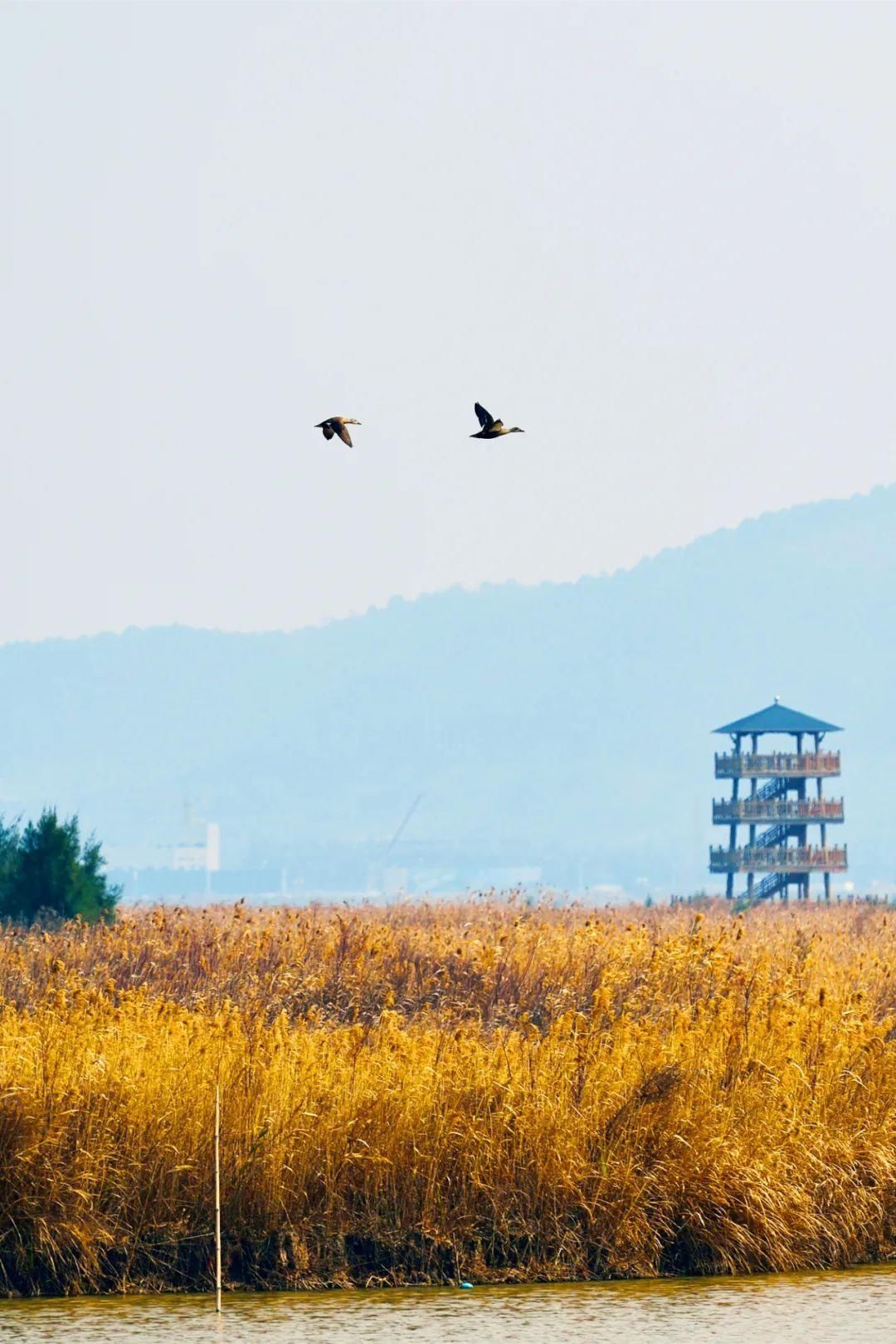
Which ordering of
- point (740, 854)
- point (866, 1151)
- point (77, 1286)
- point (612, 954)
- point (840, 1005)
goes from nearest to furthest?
point (77, 1286) → point (866, 1151) → point (840, 1005) → point (612, 954) → point (740, 854)

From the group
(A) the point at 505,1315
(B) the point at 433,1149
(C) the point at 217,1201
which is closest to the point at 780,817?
(B) the point at 433,1149

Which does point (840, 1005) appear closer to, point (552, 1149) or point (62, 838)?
point (552, 1149)

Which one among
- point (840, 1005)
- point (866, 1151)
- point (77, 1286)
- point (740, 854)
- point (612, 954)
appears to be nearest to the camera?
point (77, 1286)

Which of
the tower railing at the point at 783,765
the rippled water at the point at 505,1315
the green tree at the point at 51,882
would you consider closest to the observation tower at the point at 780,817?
the tower railing at the point at 783,765

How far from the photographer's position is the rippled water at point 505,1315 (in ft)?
55.6

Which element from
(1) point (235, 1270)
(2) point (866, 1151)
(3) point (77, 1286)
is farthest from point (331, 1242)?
(2) point (866, 1151)

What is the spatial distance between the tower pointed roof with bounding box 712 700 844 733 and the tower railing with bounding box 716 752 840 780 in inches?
105

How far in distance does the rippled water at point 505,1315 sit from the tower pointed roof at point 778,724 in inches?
3044

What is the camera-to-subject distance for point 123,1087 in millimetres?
19031

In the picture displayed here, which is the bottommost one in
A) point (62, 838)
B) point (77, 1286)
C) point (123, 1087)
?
point (77, 1286)

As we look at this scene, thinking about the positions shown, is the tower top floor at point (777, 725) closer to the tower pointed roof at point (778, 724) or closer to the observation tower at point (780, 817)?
the tower pointed roof at point (778, 724)

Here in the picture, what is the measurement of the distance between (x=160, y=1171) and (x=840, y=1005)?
8268 millimetres

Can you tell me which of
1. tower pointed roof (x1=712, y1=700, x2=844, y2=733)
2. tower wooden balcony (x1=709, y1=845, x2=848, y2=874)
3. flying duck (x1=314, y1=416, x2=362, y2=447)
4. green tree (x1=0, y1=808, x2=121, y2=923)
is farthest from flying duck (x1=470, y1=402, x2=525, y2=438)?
tower pointed roof (x1=712, y1=700, x2=844, y2=733)

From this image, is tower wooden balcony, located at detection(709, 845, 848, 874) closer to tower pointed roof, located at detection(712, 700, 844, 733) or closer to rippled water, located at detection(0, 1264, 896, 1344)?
tower pointed roof, located at detection(712, 700, 844, 733)
